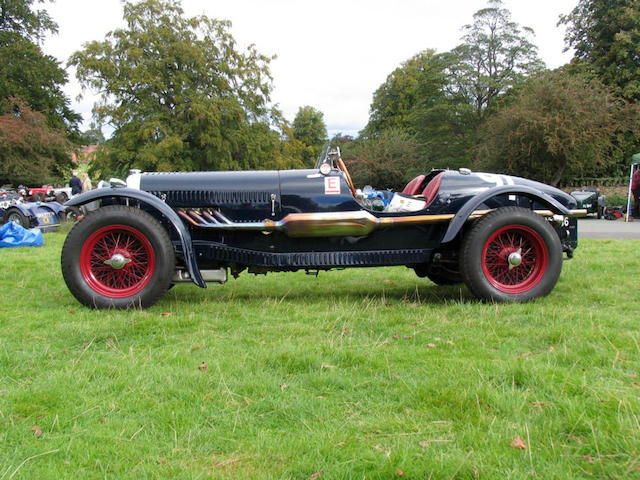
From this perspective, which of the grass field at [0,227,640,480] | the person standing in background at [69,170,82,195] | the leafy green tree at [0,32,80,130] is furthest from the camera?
the leafy green tree at [0,32,80,130]

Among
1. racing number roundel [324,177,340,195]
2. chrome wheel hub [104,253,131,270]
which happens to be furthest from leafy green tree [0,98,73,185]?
racing number roundel [324,177,340,195]

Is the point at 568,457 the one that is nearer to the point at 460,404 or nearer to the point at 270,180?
the point at 460,404

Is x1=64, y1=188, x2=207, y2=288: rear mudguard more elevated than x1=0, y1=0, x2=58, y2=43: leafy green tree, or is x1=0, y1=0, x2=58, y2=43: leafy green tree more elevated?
x1=0, y1=0, x2=58, y2=43: leafy green tree

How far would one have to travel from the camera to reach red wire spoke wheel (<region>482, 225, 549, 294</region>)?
4559 mm

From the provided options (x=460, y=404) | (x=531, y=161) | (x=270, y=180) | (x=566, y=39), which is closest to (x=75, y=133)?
(x=531, y=161)

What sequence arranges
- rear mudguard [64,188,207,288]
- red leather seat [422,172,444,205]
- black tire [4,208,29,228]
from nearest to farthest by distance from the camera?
rear mudguard [64,188,207,288], red leather seat [422,172,444,205], black tire [4,208,29,228]

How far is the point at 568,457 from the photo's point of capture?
1.95m

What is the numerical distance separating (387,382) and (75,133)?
44.6m

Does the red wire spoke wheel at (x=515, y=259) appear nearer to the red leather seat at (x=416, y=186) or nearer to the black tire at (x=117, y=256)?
the red leather seat at (x=416, y=186)

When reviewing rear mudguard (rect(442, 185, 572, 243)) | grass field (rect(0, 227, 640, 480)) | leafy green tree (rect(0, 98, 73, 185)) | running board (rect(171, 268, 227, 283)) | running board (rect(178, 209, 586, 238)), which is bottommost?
grass field (rect(0, 227, 640, 480))

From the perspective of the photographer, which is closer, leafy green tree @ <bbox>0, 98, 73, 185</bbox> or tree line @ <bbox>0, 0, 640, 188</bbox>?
tree line @ <bbox>0, 0, 640, 188</bbox>

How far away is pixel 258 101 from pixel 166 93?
20.1 feet

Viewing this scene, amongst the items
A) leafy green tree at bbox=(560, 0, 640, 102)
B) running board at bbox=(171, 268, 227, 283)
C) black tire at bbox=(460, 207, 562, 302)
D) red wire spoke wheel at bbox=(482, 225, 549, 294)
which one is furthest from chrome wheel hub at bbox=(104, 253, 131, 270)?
leafy green tree at bbox=(560, 0, 640, 102)

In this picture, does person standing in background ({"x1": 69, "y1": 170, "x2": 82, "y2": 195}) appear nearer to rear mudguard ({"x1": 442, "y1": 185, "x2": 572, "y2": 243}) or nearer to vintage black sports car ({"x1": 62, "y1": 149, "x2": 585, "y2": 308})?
vintage black sports car ({"x1": 62, "y1": 149, "x2": 585, "y2": 308})
